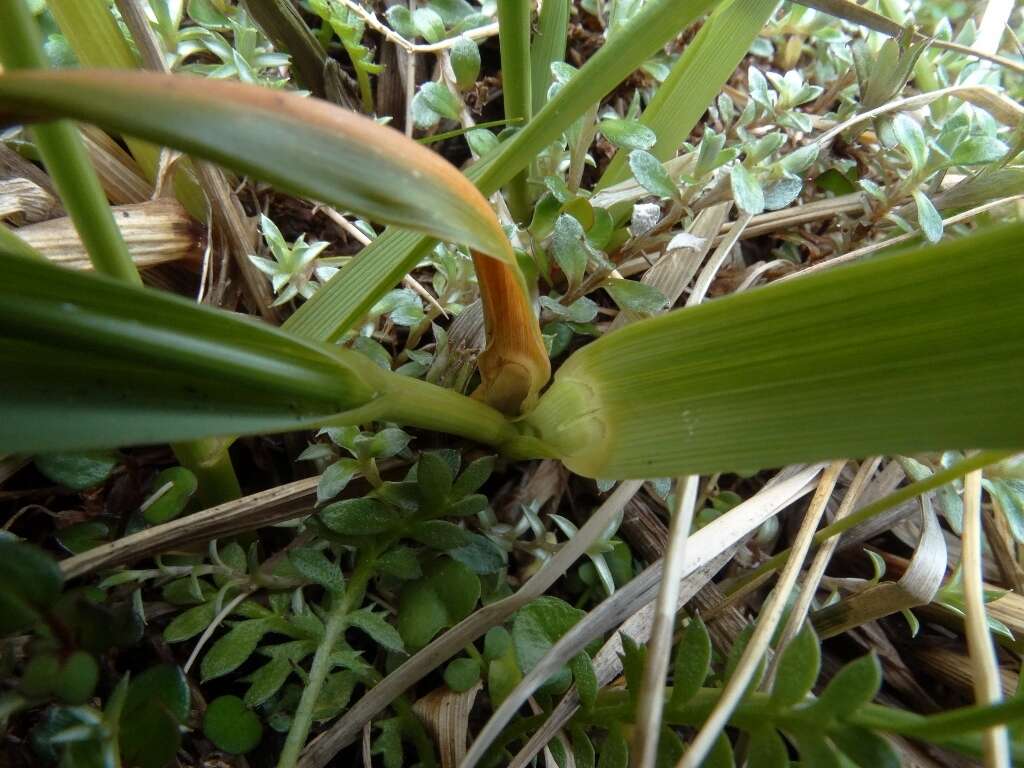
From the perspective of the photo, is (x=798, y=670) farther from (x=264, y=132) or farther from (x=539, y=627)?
(x=264, y=132)

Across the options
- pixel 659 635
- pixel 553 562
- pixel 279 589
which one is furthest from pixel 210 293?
pixel 659 635

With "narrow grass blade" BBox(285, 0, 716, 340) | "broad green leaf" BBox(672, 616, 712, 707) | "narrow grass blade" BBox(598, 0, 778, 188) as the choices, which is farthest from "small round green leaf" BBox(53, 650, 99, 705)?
"narrow grass blade" BBox(598, 0, 778, 188)

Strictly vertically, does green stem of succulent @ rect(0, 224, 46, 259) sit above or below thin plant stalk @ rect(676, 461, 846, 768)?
above

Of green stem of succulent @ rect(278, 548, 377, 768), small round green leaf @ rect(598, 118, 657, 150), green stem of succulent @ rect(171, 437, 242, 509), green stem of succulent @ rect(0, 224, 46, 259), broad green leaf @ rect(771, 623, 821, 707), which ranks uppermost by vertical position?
green stem of succulent @ rect(0, 224, 46, 259)

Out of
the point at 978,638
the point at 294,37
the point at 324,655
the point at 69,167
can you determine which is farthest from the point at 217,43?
the point at 978,638

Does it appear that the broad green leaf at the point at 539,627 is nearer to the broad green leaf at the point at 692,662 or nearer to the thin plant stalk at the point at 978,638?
the broad green leaf at the point at 692,662

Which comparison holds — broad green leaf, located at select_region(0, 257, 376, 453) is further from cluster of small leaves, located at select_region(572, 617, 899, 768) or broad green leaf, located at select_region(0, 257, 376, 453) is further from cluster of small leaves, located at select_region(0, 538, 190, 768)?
cluster of small leaves, located at select_region(572, 617, 899, 768)

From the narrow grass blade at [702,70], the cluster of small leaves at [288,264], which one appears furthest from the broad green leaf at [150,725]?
the narrow grass blade at [702,70]
